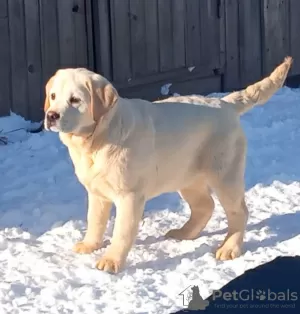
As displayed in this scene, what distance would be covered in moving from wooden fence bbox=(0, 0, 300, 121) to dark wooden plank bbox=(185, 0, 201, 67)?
0.04 feet

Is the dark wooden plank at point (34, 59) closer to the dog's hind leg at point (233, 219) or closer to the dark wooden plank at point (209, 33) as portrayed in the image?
the dark wooden plank at point (209, 33)

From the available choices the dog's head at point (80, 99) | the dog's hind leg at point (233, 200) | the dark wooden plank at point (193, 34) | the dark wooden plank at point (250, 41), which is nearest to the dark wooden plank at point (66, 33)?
the dark wooden plank at point (193, 34)

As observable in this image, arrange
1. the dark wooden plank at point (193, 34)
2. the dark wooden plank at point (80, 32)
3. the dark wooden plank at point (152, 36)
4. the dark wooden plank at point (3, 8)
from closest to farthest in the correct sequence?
the dark wooden plank at point (3, 8), the dark wooden plank at point (80, 32), the dark wooden plank at point (152, 36), the dark wooden plank at point (193, 34)

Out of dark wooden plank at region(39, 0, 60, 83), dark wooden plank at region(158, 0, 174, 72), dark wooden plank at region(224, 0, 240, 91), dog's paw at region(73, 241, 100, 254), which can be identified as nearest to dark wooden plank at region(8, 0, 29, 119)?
dark wooden plank at region(39, 0, 60, 83)

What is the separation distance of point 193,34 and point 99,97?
18.7 ft

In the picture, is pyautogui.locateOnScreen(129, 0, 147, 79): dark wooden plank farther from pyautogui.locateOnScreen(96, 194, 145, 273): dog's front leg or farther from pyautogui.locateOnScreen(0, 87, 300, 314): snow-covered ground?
pyautogui.locateOnScreen(96, 194, 145, 273): dog's front leg

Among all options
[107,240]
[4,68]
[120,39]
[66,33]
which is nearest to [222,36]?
[120,39]

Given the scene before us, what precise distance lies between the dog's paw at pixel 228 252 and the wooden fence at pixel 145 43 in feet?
12.9

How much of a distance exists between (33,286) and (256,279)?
1.27 metres

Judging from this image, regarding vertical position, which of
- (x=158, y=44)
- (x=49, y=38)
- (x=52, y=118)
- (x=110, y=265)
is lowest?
(x=110, y=265)

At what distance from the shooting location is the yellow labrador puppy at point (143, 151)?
16.8ft

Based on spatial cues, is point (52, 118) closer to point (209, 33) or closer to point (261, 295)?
point (261, 295)

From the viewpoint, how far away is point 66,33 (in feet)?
30.5

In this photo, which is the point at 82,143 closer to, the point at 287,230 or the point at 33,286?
the point at 33,286
